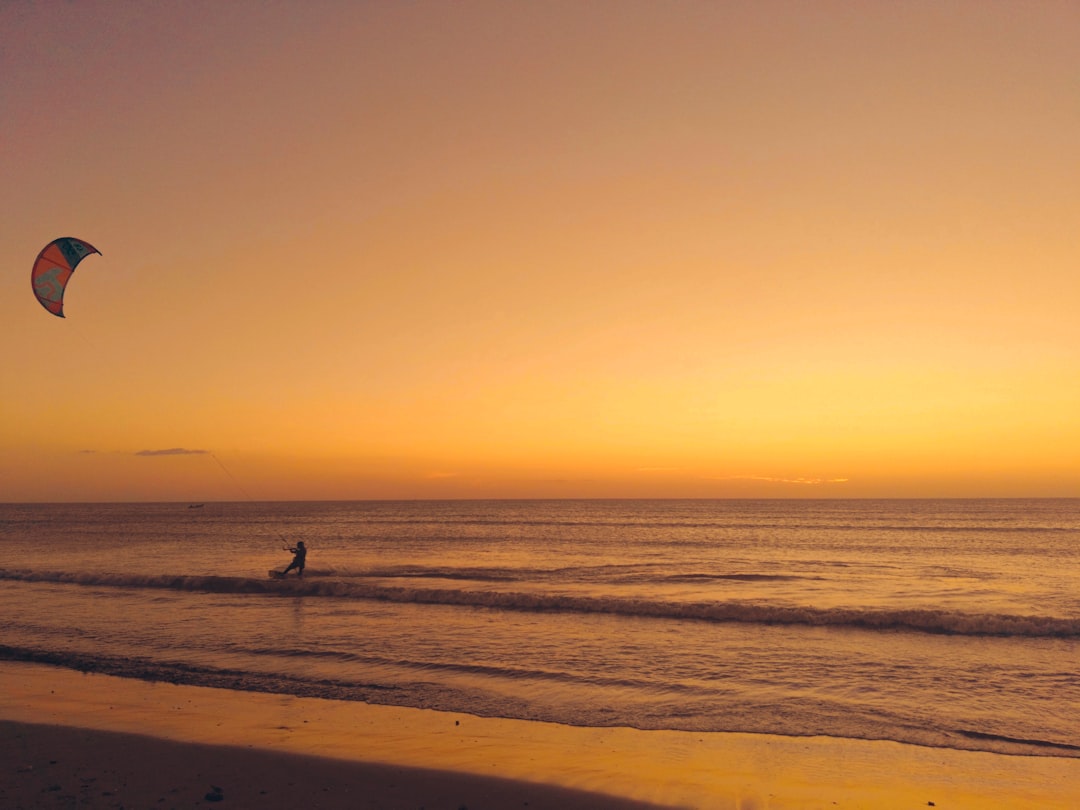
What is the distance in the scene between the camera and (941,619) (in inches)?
762

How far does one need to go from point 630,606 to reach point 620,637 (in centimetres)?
480

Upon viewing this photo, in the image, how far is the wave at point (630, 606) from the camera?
18.8 meters

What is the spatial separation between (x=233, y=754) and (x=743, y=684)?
337 inches

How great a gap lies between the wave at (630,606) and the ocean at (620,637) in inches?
4.0

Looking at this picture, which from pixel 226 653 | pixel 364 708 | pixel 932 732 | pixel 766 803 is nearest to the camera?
pixel 766 803

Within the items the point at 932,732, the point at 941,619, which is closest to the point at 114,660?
the point at 932,732

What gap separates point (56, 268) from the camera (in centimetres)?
1480

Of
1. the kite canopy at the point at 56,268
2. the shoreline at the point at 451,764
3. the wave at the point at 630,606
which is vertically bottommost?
the wave at the point at 630,606

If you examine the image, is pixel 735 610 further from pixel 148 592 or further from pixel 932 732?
pixel 148 592

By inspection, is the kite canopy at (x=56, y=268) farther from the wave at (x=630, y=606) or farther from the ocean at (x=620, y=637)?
the wave at (x=630, y=606)

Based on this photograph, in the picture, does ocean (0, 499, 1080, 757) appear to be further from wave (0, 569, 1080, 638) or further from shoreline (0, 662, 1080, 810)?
shoreline (0, 662, 1080, 810)

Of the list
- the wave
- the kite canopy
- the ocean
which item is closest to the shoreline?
the ocean

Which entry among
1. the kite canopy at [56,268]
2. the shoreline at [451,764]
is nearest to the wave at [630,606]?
the shoreline at [451,764]

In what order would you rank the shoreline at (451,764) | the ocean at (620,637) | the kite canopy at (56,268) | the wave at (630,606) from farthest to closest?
the wave at (630,606) → the kite canopy at (56,268) → the ocean at (620,637) → the shoreline at (451,764)
